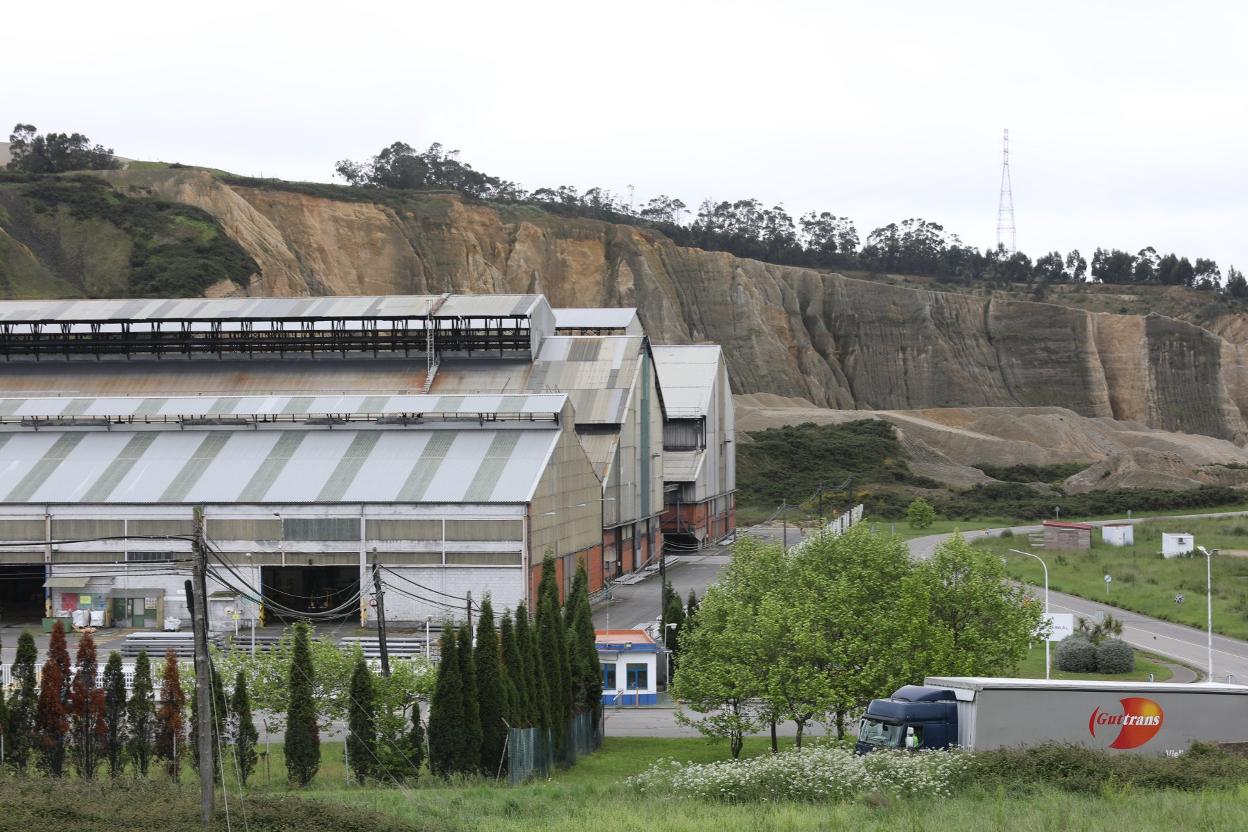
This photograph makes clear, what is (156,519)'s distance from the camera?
52.4 metres

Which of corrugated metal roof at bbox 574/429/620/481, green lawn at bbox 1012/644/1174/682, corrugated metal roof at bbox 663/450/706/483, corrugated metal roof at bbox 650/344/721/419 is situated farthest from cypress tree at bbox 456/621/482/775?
corrugated metal roof at bbox 650/344/721/419

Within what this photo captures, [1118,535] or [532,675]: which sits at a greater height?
[1118,535]

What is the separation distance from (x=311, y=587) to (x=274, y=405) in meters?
8.37

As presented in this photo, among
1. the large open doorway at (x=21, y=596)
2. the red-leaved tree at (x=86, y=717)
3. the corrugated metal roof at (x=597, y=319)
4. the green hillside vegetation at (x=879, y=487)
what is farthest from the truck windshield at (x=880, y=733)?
the green hillside vegetation at (x=879, y=487)

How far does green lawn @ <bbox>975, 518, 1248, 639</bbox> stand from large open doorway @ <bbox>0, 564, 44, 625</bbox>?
129ft

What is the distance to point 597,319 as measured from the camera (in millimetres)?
88938

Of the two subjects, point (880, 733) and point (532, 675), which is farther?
point (532, 675)

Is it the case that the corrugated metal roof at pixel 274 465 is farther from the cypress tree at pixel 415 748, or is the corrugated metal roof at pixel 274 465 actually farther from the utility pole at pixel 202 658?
the utility pole at pixel 202 658

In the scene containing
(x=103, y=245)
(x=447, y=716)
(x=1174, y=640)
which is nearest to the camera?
(x=447, y=716)

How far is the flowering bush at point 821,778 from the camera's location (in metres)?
24.1

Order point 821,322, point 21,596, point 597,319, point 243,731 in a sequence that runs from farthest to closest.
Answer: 1. point 821,322
2. point 597,319
3. point 21,596
4. point 243,731

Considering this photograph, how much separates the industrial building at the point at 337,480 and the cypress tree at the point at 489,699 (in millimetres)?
18281

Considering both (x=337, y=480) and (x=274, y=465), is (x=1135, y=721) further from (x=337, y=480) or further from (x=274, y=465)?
(x=274, y=465)

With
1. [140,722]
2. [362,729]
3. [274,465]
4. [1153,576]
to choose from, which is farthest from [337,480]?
[1153,576]
